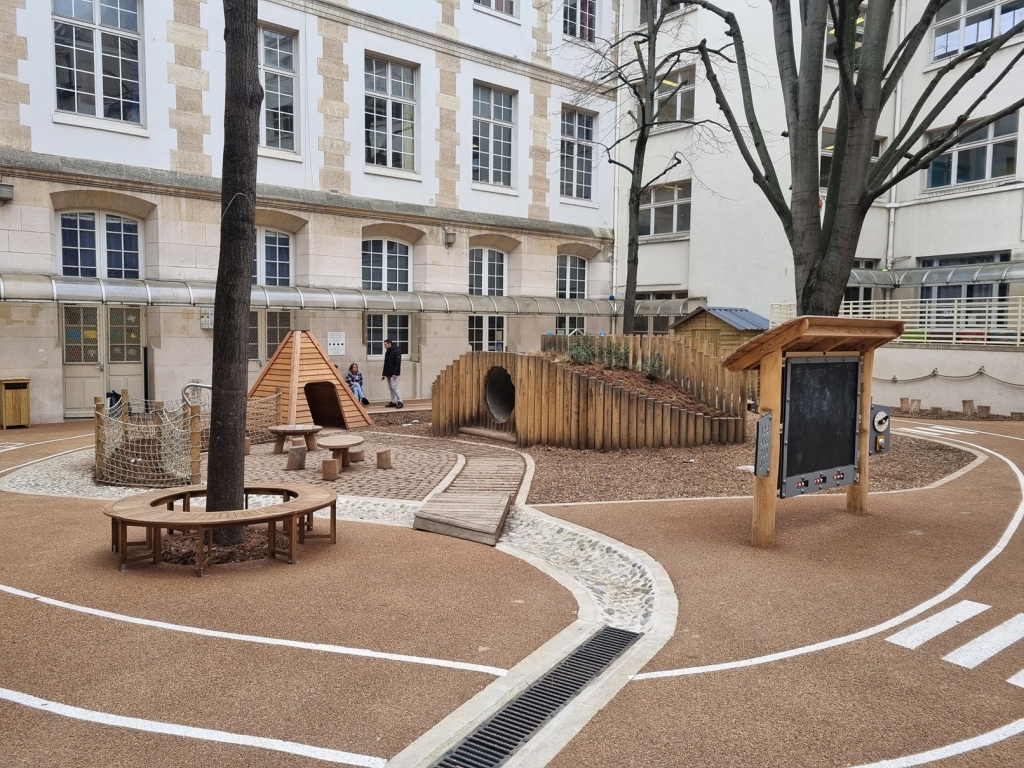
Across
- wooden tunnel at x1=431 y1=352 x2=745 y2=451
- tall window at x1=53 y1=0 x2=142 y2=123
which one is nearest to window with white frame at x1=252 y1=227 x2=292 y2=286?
tall window at x1=53 y1=0 x2=142 y2=123

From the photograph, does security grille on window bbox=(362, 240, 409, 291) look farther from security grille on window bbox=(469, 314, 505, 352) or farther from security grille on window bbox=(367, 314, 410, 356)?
security grille on window bbox=(469, 314, 505, 352)

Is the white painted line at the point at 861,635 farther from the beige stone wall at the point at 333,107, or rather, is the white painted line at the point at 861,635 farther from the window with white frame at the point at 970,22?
the window with white frame at the point at 970,22

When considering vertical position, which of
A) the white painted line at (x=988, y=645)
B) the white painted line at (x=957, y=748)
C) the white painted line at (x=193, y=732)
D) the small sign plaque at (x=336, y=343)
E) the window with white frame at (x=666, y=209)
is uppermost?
the window with white frame at (x=666, y=209)

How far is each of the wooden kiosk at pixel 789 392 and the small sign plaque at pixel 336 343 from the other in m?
15.2

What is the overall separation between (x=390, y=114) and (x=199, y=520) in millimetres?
18432

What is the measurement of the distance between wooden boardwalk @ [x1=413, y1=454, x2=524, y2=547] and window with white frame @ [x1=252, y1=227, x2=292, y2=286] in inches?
448

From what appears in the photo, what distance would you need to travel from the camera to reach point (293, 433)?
12.6m

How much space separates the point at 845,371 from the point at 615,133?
2270 cm

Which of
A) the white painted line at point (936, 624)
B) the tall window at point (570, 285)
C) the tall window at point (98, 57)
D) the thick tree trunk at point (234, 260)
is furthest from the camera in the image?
the tall window at point (570, 285)

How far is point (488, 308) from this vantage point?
23531 mm

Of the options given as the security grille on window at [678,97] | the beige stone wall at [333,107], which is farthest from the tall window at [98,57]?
the security grille on window at [678,97]

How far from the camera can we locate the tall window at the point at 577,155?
90.2 feet

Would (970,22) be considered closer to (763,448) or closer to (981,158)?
(981,158)

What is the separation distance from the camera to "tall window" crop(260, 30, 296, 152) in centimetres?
2034
